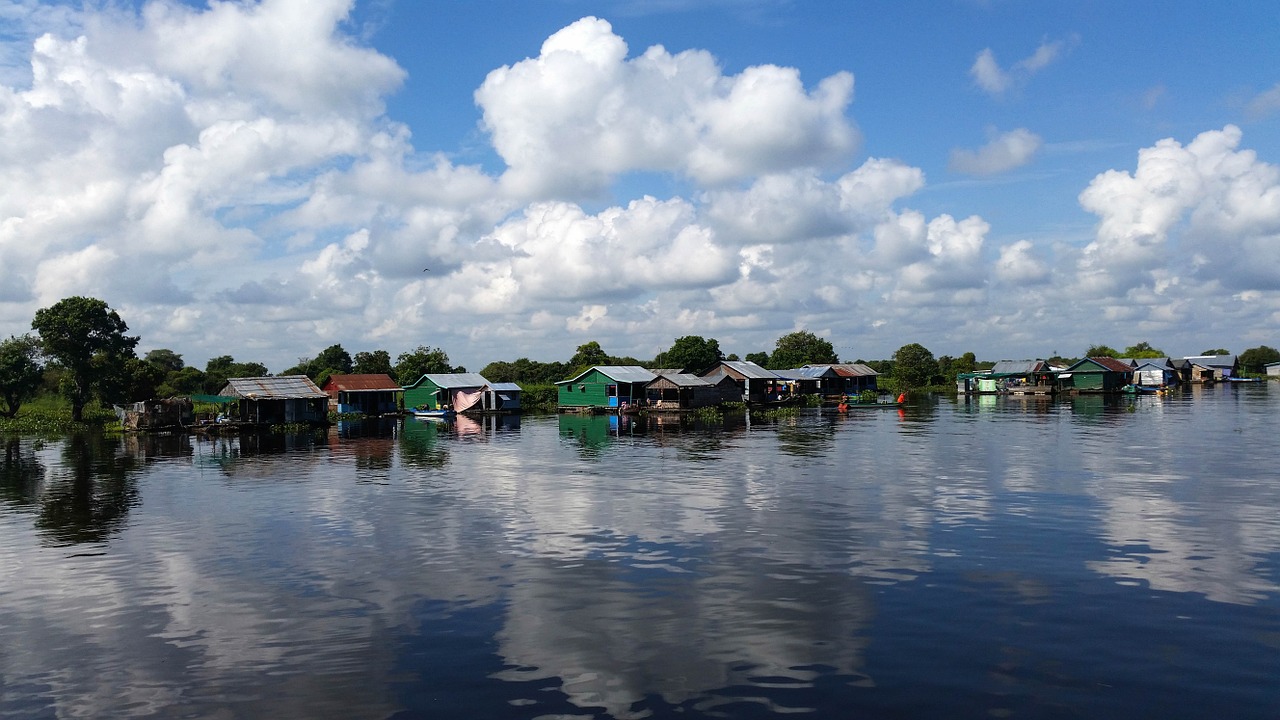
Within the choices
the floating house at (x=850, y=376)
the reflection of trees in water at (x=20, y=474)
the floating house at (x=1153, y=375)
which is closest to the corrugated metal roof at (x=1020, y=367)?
the floating house at (x=1153, y=375)

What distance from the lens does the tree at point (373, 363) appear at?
106188 mm

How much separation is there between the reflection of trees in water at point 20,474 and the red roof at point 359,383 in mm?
30964

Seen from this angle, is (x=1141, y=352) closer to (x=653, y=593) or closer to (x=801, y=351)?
(x=801, y=351)

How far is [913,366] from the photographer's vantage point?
136500 millimetres

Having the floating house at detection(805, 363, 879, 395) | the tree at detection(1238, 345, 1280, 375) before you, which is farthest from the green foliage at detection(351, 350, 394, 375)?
the tree at detection(1238, 345, 1280, 375)

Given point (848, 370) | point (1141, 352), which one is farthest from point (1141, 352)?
point (848, 370)

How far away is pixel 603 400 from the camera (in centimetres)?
8281

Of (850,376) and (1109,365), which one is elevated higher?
(1109,365)

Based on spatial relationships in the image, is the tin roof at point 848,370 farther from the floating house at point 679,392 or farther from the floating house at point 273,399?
the floating house at point 273,399

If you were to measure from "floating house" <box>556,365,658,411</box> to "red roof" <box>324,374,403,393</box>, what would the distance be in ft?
58.0

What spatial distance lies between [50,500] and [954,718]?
2953cm

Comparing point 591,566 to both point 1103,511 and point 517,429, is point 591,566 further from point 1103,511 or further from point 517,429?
point 517,429

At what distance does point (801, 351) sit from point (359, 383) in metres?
75.2

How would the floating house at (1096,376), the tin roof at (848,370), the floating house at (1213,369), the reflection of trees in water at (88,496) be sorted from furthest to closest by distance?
the floating house at (1213,369)
the floating house at (1096,376)
the tin roof at (848,370)
the reflection of trees in water at (88,496)
